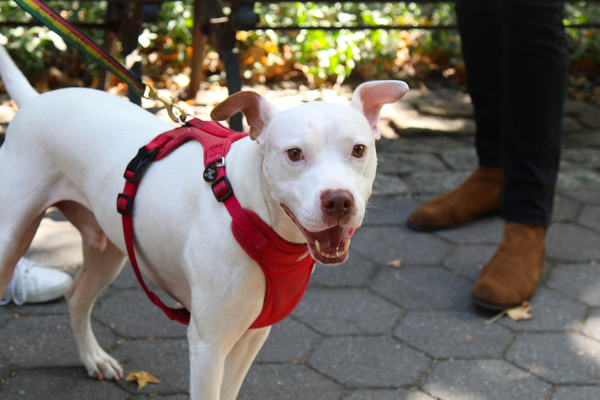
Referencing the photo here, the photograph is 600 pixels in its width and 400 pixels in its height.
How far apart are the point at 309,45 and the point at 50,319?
395 centimetres

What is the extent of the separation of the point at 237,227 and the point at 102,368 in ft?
3.62

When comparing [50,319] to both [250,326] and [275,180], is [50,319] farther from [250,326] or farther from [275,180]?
[275,180]

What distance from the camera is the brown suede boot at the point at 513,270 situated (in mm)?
3225

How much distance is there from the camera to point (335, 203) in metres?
1.70

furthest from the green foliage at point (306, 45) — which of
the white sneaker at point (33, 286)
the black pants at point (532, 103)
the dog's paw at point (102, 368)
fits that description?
the dog's paw at point (102, 368)

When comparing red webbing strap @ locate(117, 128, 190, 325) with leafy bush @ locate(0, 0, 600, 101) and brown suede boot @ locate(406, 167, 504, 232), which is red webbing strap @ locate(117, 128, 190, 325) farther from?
leafy bush @ locate(0, 0, 600, 101)

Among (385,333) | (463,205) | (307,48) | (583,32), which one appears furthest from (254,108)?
(583,32)

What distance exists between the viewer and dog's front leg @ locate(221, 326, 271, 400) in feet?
Result: 7.41

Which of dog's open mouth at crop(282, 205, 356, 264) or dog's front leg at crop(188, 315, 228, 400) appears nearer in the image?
dog's open mouth at crop(282, 205, 356, 264)

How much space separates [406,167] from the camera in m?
4.84

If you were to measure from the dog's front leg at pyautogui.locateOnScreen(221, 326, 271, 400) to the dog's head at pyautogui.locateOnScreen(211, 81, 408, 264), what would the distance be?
0.55 m

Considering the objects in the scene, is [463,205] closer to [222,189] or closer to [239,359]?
[239,359]

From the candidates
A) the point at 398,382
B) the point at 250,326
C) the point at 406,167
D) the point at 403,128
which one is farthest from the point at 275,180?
the point at 403,128

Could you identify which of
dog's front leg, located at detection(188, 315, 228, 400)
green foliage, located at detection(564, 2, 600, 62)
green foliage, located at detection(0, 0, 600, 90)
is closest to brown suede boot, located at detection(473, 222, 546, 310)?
dog's front leg, located at detection(188, 315, 228, 400)
